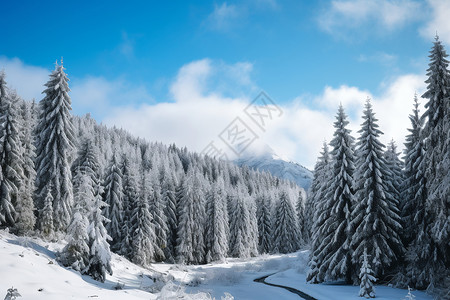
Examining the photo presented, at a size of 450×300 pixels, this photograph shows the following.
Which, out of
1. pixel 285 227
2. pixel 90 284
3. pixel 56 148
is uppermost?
pixel 56 148

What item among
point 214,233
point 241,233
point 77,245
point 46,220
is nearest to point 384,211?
point 77,245

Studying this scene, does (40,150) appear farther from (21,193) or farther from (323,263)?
(323,263)

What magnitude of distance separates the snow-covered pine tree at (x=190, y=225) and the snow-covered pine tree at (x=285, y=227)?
19491mm

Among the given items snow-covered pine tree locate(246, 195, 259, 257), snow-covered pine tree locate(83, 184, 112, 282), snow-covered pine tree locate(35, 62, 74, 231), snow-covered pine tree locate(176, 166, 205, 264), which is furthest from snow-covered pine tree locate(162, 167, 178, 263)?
snow-covered pine tree locate(83, 184, 112, 282)

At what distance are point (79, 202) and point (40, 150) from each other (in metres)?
13.9

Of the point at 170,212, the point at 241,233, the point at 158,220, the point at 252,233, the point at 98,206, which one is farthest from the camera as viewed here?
the point at 252,233

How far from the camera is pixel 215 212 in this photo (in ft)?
185

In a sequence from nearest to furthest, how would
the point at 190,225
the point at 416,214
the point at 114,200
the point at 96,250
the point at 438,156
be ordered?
the point at 438,156, the point at 96,250, the point at 416,214, the point at 114,200, the point at 190,225

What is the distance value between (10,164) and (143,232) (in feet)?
68.4

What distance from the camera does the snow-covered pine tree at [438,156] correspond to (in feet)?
54.7

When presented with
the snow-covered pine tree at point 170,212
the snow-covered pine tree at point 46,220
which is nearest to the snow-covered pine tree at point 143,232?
the snow-covered pine tree at point 170,212

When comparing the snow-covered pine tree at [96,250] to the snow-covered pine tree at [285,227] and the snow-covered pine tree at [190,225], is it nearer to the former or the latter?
the snow-covered pine tree at [190,225]

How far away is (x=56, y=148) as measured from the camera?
28.7 meters

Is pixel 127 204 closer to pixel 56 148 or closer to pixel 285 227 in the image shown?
pixel 56 148
